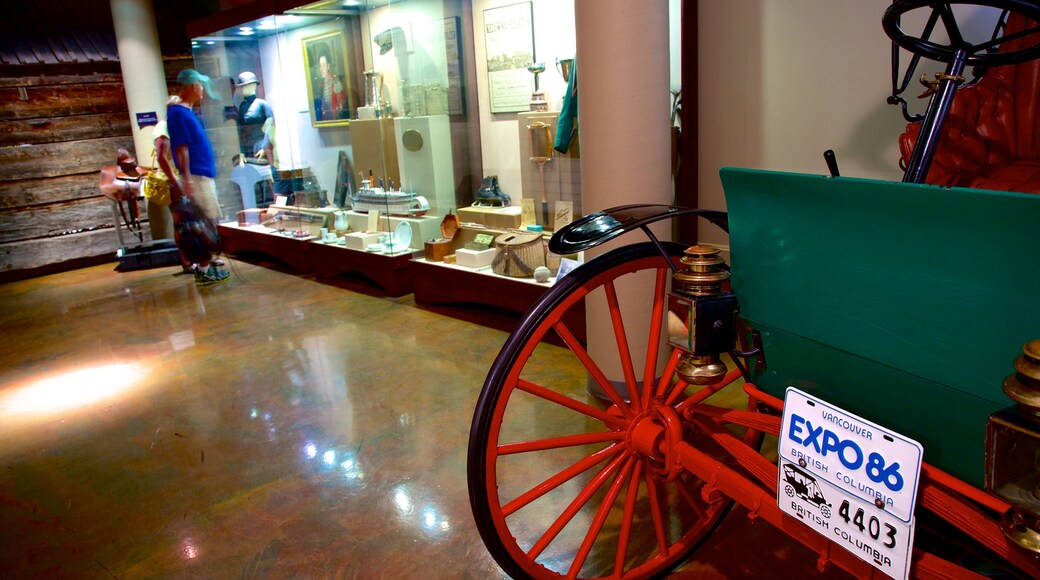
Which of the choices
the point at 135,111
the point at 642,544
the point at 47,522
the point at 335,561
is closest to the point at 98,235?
the point at 135,111

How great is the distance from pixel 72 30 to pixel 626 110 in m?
7.22

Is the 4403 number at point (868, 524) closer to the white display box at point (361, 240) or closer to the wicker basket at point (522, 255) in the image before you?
the wicker basket at point (522, 255)

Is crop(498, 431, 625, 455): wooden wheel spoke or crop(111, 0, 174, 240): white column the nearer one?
crop(498, 431, 625, 455): wooden wheel spoke

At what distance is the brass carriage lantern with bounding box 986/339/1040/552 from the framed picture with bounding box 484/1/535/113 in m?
3.91

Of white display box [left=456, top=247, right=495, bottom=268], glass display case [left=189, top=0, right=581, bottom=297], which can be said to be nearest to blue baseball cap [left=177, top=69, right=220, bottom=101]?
glass display case [left=189, top=0, right=581, bottom=297]

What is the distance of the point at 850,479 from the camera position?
114cm

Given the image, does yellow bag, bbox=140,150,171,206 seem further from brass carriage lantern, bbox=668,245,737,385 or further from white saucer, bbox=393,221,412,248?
brass carriage lantern, bbox=668,245,737,385

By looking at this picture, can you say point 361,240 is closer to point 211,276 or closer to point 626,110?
point 211,276

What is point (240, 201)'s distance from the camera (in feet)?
23.0

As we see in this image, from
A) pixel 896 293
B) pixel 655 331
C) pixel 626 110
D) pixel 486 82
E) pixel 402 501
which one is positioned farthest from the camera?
pixel 486 82

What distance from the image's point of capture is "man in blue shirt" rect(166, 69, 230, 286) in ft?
19.1

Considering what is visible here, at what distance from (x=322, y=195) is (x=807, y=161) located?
4.14m

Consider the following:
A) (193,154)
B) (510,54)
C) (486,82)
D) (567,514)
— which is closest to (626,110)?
(567,514)

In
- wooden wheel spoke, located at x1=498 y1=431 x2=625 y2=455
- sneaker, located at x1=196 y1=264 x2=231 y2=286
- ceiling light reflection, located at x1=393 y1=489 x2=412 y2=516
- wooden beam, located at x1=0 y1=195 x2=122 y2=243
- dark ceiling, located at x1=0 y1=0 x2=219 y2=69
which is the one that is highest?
dark ceiling, located at x1=0 y1=0 x2=219 y2=69
